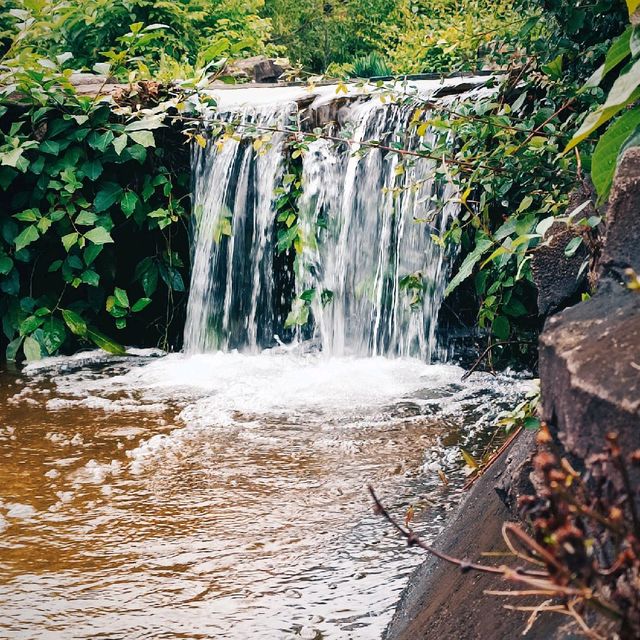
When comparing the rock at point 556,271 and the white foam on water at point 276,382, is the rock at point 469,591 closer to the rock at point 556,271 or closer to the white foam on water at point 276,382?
the rock at point 556,271

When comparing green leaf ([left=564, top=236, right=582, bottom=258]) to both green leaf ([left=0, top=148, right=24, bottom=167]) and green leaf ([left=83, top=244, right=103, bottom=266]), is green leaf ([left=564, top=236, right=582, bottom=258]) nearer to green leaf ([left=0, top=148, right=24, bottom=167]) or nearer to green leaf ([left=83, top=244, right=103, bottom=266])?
green leaf ([left=83, top=244, right=103, bottom=266])

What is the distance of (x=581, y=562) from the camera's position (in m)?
0.90

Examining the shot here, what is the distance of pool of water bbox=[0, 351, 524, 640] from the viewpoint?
292 centimetres

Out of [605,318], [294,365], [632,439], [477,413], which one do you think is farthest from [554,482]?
[294,365]

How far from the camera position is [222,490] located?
3.94 meters

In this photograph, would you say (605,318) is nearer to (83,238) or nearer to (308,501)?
(308,501)

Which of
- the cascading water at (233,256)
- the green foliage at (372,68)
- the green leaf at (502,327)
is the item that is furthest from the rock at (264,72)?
the green leaf at (502,327)

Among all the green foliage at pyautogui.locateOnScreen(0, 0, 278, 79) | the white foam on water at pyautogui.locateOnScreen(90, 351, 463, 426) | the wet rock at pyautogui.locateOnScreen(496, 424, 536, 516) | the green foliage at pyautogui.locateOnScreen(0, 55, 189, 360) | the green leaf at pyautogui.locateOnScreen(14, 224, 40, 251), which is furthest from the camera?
the green foliage at pyautogui.locateOnScreen(0, 0, 278, 79)

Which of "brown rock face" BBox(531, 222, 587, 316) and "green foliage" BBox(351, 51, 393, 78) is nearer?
"brown rock face" BBox(531, 222, 587, 316)

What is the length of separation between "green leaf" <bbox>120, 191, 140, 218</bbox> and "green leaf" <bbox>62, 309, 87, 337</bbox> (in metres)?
0.83

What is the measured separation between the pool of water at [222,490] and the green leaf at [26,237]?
91 centimetres

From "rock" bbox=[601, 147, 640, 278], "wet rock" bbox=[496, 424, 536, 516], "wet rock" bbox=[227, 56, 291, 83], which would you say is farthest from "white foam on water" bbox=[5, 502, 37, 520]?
"wet rock" bbox=[227, 56, 291, 83]

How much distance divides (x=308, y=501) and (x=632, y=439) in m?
2.65

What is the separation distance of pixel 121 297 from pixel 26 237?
788mm
